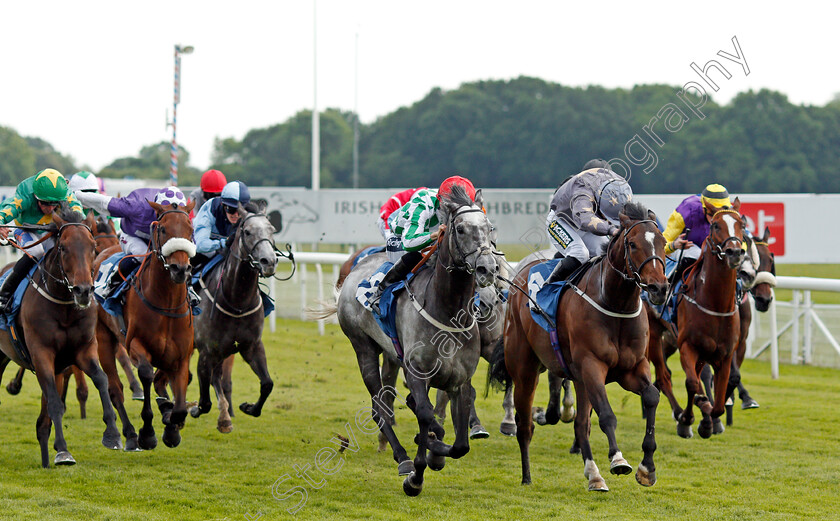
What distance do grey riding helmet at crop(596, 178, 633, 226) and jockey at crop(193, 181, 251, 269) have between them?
265cm

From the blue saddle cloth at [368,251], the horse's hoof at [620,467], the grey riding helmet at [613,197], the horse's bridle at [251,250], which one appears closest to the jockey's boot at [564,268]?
the grey riding helmet at [613,197]

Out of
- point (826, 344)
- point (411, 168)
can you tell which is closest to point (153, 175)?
point (411, 168)

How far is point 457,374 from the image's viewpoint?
18.0ft

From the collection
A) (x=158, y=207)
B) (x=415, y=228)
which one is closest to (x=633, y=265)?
(x=415, y=228)

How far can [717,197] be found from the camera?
723 centimetres

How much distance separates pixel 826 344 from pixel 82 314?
9310 millimetres

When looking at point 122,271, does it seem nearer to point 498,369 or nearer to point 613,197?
point 498,369

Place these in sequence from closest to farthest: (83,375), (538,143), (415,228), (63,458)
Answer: (415,228), (63,458), (83,375), (538,143)

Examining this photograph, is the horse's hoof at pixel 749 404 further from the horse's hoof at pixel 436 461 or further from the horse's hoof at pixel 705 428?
the horse's hoof at pixel 436 461

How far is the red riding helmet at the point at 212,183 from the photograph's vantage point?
809cm

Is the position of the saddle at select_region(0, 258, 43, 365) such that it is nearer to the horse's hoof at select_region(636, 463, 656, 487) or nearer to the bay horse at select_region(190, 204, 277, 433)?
the bay horse at select_region(190, 204, 277, 433)

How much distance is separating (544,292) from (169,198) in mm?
2882

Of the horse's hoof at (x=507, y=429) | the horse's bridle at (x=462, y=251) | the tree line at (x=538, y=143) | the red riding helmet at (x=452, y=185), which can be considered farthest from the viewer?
the tree line at (x=538, y=143)

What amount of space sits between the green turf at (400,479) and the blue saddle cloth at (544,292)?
3.44ft
